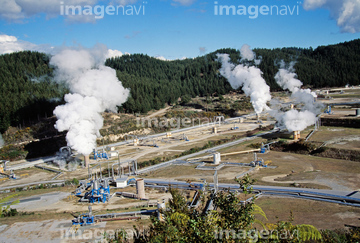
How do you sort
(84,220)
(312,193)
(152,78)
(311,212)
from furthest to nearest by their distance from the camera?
1. (152,78)
2. (312,193)
3. (84,220)
4. (311,212)

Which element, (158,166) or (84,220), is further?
(158,166)

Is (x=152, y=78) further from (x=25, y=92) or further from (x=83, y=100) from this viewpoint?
(x=83, y=100)

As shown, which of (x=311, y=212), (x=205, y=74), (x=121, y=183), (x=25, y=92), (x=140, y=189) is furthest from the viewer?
(x=205, y=74)

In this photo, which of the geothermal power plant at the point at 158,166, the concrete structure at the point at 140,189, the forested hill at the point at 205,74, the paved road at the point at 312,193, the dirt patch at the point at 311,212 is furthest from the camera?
the forested hill at the point at 205,74

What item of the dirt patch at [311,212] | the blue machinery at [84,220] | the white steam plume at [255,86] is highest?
the white steam plume at [255,86]

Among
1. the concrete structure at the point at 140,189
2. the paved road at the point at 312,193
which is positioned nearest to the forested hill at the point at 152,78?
the concrete structure at the point at 140,189

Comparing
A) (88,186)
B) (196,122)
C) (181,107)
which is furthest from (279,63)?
(88,186)

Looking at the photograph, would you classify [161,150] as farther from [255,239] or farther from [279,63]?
[279,63]

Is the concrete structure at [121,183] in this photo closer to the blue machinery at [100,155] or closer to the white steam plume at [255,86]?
the blue machinery at [100,155]

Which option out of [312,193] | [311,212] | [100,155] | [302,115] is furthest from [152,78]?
[311,212]
